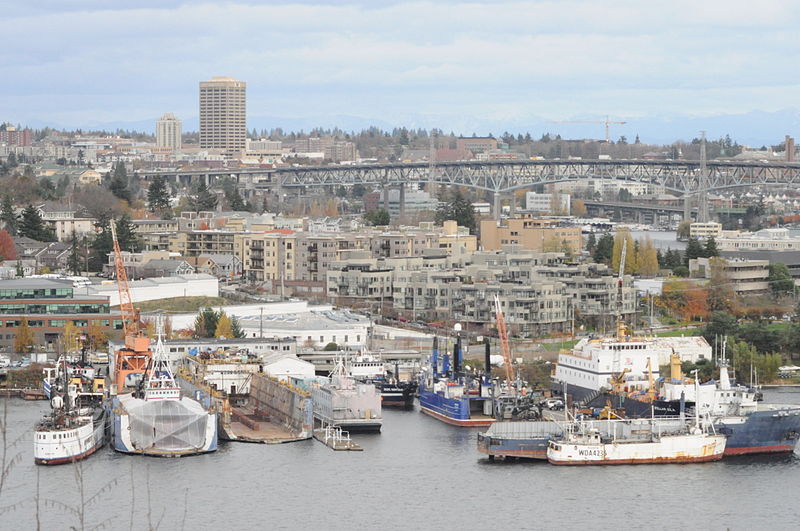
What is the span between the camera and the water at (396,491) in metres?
18.9

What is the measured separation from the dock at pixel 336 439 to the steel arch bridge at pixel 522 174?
49475 mm

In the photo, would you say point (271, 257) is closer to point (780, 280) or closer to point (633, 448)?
point (780, 280)

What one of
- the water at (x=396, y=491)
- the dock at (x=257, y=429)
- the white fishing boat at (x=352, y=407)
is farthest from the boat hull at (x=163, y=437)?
the white fishing boat at (x=352, y=407)

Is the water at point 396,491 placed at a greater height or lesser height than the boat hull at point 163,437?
lesser

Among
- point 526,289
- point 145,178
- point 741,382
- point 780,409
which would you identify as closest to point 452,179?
point 145,178

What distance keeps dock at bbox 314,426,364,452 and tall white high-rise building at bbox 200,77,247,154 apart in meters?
108

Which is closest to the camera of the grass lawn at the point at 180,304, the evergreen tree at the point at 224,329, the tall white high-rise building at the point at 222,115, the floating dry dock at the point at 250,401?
the floating dry dock at the point at 250,401

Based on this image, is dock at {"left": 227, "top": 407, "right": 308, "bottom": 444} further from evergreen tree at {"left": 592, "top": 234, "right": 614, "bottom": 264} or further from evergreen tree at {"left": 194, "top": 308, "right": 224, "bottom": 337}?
evergreen tree at {"left": 592, "top": 234, "right": 614, "bottom": 264}

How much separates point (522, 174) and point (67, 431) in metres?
59.1

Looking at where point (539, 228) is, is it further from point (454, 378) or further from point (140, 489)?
point (140, 489)

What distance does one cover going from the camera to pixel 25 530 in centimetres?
1811

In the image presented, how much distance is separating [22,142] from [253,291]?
91.9 metres

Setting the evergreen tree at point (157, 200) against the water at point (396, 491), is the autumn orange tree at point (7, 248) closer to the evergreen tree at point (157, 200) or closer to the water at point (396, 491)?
the evergreen tree at point (157, 200)

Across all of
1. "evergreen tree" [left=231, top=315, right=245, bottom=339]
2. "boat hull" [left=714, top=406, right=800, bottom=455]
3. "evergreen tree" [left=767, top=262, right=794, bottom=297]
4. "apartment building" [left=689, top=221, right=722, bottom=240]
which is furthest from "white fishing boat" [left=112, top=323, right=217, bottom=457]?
"apartment building" [left=689, top=221, right=722, bottom=240]
